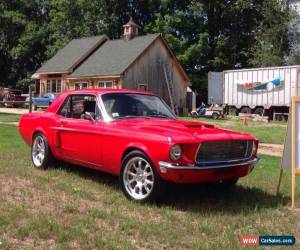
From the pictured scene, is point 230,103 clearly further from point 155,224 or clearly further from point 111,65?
point 155,224

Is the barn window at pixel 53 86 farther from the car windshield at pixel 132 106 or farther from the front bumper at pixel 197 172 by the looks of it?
the front bumper at pixel 197 172

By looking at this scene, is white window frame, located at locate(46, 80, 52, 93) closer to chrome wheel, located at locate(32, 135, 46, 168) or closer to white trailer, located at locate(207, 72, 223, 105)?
white trailer, located at locate(207, 72, 223, 105)

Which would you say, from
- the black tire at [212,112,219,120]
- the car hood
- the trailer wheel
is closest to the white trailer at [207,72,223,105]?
the trailer wheel

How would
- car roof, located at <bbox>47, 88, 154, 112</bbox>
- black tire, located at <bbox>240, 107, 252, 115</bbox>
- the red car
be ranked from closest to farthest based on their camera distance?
the red car < car roof, located at <bbox>47, 88, 154, 112</bbox> < black tire, located at <bbox>240, 107, 252, 115</bbox>

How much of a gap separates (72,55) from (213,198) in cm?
3843

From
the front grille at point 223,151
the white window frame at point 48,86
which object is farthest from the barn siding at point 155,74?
the front grille at point 223,151

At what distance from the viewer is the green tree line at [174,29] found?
48469 millimetres

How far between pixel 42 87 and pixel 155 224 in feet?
134

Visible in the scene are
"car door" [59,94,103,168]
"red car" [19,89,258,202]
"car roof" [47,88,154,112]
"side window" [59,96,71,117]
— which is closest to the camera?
"red car" [19,89,258,202]

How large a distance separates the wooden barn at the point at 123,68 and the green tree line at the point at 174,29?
24.3 feet

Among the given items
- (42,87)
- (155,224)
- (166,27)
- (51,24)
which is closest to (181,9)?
(166,27)

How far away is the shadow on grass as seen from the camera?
687 cm

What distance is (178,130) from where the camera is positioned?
6.96 meters

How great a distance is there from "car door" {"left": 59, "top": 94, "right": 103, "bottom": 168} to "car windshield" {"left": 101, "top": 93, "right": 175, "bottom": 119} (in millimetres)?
226
